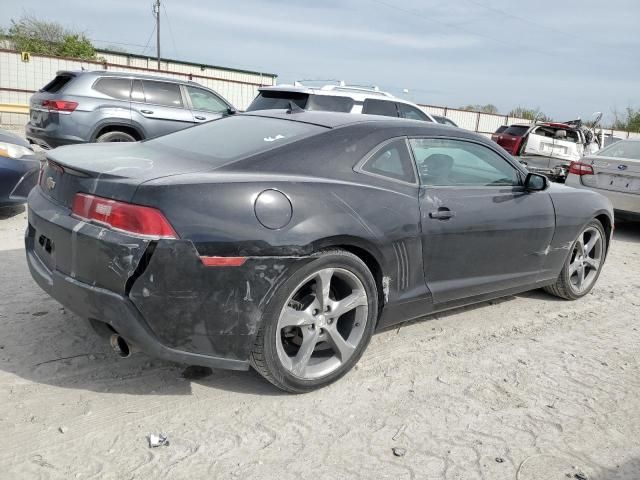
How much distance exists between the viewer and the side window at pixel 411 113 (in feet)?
29.2

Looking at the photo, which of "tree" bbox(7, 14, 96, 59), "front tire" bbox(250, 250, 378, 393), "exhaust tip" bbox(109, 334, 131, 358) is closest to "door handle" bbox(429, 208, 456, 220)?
"front tire" bbox(250, 250, 378, 393)

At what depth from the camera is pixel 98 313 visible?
2.65m

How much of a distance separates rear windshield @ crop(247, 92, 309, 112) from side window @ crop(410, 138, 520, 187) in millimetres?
4237

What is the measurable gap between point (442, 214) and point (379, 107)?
5347mm

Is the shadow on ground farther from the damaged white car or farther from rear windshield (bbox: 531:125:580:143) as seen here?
rear windshield (bbox: 531:125:580:143)

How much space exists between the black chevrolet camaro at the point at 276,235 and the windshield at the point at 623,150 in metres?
4.92

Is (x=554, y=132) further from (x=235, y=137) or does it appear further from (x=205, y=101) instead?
(x=235, y=137)

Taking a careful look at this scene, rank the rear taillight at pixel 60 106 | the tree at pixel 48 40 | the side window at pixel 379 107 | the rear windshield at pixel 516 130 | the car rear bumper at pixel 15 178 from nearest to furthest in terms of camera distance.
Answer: the car rear bumper at pixel 15 178, the side window at pixel 379 107, the rear taillight at pixel 60 106, the rear windshield at pixel 516 130, the tree at pixel 48 40

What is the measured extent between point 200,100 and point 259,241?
827 cm

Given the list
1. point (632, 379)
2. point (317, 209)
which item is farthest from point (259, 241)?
point (632, 379)

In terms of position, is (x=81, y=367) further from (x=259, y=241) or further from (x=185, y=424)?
(x=259, y=241)

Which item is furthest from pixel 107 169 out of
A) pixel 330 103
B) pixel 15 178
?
pixel 330 103

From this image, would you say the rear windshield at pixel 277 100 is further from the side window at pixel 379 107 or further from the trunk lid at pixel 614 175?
the trunk lid at pixel 614 175

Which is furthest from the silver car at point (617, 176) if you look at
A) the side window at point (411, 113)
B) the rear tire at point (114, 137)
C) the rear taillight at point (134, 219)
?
the rear taillight at point (134, 219)
